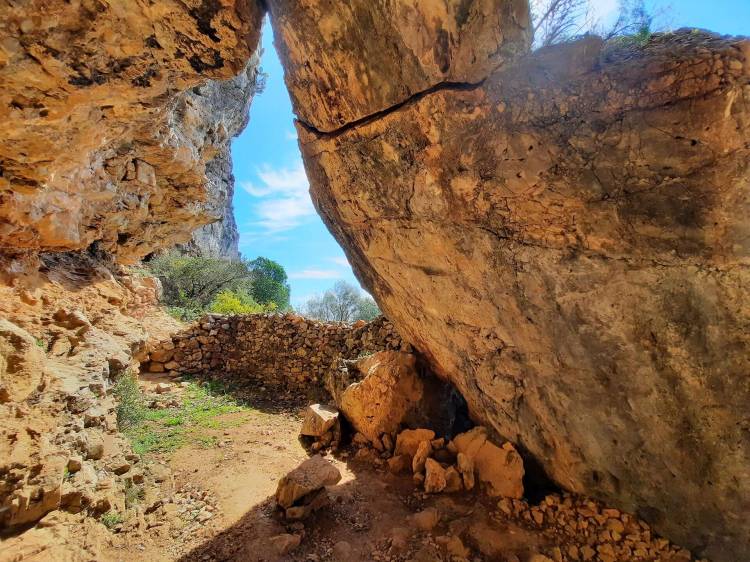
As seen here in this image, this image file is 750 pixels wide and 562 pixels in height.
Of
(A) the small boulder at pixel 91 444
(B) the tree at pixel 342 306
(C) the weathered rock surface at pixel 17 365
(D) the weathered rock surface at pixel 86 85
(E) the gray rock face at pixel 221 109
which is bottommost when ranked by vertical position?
(B) the tree at pixel 342 306

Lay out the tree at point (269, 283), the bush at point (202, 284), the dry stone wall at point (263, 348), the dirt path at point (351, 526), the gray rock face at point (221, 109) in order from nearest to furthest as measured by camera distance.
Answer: the dirt path at point (351, 526)
the gray rock face at point (221, 109)
the dry stone wall at point (263, 348)
the bush at point (202, 284)
the tree at point (269, 283)

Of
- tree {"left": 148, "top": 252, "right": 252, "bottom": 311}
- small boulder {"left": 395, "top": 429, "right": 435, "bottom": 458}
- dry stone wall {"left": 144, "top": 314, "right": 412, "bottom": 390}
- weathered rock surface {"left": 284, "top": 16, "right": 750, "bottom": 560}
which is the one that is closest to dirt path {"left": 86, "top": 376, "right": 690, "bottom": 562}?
small boulder {"left": 395, "top": 429, "right": 435, "bottom": 458}

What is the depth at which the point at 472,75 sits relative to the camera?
8.79 feet

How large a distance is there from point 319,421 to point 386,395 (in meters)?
1.20

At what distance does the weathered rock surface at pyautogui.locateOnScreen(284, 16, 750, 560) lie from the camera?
2.25m

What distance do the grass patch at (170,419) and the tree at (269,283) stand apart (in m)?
14.4

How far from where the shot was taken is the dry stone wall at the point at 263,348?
27.7 feet

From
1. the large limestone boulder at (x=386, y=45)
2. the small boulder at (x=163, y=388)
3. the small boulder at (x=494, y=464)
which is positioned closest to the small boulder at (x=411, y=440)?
the small boulder at (x=494, y=464)

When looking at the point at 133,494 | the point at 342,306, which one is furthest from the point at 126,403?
the point at 342,306

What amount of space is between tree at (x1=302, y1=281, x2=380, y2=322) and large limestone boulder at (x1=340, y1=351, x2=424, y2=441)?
1660 cm

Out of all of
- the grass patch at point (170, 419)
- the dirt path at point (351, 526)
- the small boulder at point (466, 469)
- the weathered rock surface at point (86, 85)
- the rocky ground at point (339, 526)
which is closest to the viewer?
the weathered rock surface at point (86, 85)

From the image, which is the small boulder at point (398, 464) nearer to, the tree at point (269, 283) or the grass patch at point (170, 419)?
the grass patch at point (170, 419)

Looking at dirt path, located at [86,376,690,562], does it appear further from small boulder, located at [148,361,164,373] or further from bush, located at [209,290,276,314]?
bush, located at [209,290,276,314]

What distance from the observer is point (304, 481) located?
374 centimetres
